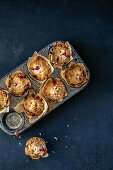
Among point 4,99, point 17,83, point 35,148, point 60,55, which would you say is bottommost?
point 35,148

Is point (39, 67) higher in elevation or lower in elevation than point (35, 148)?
higher

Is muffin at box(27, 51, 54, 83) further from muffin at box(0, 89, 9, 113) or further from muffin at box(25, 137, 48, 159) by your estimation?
muffin at box(25, 137, 48, 159)

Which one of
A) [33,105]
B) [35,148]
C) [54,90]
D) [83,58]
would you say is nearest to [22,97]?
[33,105]

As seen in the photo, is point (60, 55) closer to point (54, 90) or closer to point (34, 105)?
point (54, 90)

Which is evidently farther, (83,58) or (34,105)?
(83,58)

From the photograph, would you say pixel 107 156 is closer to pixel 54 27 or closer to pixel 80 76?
pixel 80 76
